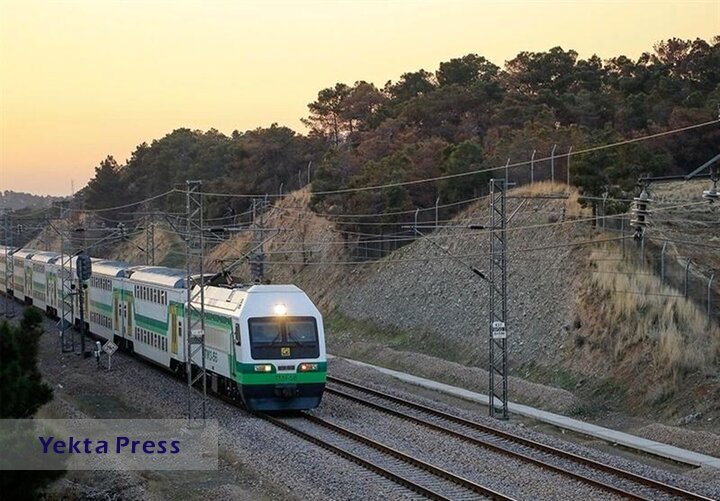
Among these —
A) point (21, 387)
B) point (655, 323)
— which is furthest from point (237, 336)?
point (655, 323)

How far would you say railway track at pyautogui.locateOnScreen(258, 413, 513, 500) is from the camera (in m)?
17.8

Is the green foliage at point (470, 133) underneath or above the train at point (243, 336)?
above

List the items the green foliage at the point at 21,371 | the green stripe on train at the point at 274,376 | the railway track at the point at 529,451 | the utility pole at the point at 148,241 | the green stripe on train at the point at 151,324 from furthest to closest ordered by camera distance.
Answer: the utility pole at the point at 148,241
the green stripe on train at the point at 151,324
the green stripe on train at the point at 274,376
the railway track at the point at 529,451
the green foliage at the point at 21,371

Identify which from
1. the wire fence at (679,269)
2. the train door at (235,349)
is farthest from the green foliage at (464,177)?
the train door at (235,349)

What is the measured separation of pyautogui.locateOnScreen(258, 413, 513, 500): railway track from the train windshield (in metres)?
1.81

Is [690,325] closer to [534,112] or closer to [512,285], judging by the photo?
[512,285]

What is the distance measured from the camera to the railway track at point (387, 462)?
17766 mm

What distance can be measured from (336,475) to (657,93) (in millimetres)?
48489

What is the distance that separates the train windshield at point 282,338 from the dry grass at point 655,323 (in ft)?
36.9

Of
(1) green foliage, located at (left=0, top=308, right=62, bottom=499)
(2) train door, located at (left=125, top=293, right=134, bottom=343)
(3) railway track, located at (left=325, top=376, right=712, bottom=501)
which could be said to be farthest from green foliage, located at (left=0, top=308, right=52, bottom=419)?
(2) train door, located at (left=125, top=293, right=134, bottom=343)

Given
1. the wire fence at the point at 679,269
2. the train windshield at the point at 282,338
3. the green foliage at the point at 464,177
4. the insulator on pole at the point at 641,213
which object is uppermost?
the green foliage at the point at 464,177

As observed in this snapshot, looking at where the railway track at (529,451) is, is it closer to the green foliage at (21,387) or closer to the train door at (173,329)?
the train door at (173,329)

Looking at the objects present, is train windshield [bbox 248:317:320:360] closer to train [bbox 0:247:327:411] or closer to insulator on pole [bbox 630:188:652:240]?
train [bbox 0:247:327:411]

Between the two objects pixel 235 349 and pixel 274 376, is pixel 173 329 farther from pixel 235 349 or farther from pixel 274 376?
pixel 274 376
